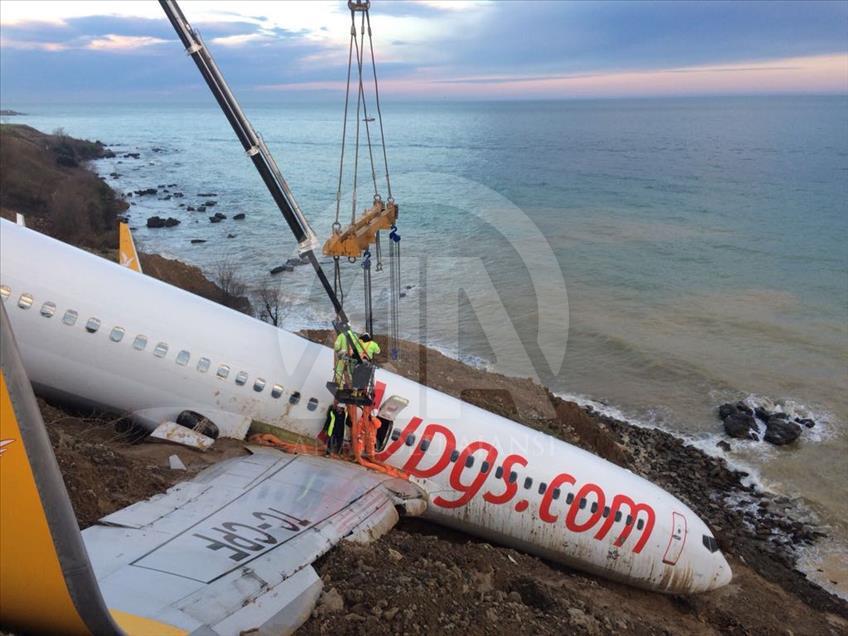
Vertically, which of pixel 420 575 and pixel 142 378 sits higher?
pixel 142 378

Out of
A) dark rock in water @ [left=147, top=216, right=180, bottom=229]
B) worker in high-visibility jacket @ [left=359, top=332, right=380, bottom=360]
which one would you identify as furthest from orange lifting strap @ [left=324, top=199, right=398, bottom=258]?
dark rock in water @ [left=147, top=216, right=180, bottom=229]

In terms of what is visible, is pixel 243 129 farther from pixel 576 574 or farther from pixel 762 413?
pixel 762 413

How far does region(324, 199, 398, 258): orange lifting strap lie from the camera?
1758 centimetres

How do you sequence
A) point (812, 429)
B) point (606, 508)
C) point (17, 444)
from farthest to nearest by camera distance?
point (812, 429)
point (606, 508)
point (17, 444)

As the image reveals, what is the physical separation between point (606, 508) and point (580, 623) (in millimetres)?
4816

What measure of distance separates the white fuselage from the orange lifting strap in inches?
112

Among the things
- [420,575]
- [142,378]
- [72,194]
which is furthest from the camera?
[72,194]

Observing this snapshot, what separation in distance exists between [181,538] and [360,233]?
9969 mm

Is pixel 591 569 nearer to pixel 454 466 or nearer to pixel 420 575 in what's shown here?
pixel 454 466

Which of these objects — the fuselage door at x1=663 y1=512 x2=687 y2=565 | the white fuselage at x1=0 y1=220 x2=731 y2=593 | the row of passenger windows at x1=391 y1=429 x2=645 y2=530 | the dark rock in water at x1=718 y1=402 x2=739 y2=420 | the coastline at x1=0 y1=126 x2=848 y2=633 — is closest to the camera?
the coastline at x1=0 y1=126 x2=848 y2=633

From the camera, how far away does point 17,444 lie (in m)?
4.91

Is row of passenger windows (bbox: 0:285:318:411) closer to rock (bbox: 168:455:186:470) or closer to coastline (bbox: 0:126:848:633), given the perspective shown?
rock (bbox: 168:455:186:470)

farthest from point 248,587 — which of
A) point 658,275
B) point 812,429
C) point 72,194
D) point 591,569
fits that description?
point 72,194

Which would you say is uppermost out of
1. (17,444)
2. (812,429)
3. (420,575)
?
(17,444)
